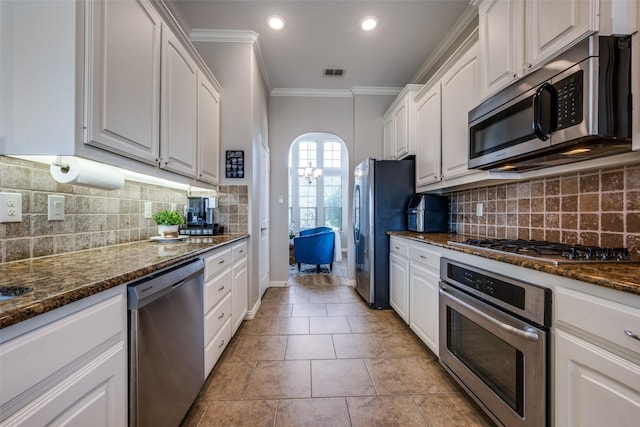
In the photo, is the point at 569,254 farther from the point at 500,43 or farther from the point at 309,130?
the point at 309,130

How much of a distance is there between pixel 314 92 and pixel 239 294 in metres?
3.06

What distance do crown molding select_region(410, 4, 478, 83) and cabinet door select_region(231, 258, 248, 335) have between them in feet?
9.34

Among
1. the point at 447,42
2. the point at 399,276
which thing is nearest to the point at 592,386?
the point at 399,276

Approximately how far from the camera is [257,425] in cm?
146

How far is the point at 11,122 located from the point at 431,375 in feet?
8.24

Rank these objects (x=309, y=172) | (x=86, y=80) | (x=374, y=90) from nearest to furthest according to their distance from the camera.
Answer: (x=86, y=80) < (x=374, y=90) < (x=309, y=172)

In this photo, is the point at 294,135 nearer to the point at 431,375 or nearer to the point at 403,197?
the point at 403,197

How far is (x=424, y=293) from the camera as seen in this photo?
221 cm

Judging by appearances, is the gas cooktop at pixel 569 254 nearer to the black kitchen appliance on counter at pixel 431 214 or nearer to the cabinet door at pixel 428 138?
the cabinet door at pixel 428 138

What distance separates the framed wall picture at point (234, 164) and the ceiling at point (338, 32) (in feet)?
4.04

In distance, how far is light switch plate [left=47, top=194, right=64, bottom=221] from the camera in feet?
4.37

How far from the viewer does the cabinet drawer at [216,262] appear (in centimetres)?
175

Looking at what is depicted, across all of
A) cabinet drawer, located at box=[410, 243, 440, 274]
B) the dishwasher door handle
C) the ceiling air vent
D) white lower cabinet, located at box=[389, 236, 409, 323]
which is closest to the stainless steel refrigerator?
white lower cabinet, located at box=[389, 236, 409, 323]

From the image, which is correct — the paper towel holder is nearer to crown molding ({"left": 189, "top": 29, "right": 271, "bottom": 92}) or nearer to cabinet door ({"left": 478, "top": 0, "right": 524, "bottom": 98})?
cabinet door ({"left": 478, "top": 0, "right": 524, "bottom": 98})
